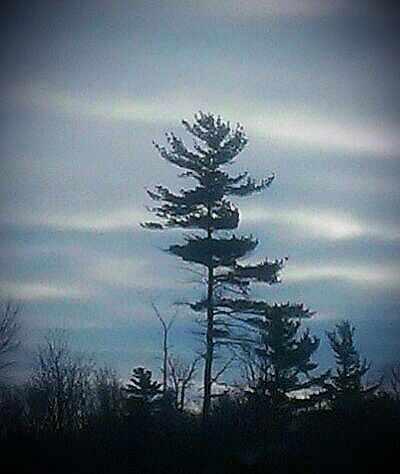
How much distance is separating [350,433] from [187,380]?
267cm

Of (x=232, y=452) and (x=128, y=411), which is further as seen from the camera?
(x=128, y=411)

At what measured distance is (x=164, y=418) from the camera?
32.4 ft

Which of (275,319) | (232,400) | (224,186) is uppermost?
(224,186)

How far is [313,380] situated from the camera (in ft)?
36.2

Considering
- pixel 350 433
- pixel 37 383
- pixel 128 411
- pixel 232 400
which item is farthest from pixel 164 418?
pixel 37 383

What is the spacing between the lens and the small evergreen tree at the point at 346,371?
10375 mm

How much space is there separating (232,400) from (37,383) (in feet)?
8.50

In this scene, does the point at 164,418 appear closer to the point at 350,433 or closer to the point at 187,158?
the point at 350,433

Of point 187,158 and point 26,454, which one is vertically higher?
point 187,158

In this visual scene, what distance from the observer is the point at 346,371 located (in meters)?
10.9

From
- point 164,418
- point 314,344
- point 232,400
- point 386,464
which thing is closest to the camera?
point 386,464

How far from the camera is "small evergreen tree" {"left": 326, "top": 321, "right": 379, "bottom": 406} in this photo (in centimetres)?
1038

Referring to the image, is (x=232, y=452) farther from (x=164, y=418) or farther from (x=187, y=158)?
(x=187, y=158)

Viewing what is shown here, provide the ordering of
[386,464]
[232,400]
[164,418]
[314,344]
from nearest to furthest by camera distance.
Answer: [386,464], [164,418], [232,400], [314,344]
